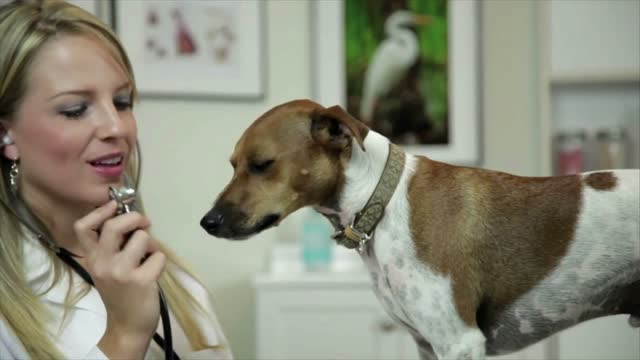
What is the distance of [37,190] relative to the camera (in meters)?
0.99

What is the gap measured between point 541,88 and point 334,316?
2.50ft

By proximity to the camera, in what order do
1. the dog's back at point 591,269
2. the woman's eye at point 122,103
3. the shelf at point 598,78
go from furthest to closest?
the shelf at point 598,78 → the woman's eye at point 122,103 → the dog's back at point 591,269

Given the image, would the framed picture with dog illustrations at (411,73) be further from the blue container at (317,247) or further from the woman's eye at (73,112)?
the woman's eye at (73,112)

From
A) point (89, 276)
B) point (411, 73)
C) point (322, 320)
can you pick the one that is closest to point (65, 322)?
point (89, 276)

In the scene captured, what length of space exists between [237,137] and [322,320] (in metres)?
0.54

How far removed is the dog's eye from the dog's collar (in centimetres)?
12

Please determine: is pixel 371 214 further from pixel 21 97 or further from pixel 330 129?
pixel 21 97

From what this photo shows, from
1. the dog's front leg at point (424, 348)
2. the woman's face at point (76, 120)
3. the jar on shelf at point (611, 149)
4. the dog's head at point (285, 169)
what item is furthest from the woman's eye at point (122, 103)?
the jar on shelf at point (611, 149)

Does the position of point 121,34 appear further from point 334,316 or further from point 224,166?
point 334,316

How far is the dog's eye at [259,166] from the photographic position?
795mm

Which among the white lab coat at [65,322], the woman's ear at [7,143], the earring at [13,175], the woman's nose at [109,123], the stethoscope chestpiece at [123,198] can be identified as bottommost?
the white lab coat at [65,322]

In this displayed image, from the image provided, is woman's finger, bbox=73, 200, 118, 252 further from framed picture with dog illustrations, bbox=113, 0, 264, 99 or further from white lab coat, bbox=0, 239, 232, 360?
framed picture with dog illustrations, bbox=113, 0, 264, 99

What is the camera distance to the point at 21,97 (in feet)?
2.95

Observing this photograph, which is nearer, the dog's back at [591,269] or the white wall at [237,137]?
the dog's back at [591,269]
